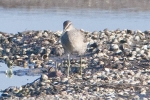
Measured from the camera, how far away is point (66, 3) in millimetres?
32219

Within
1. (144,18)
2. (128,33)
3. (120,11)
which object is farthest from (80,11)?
(128,33)

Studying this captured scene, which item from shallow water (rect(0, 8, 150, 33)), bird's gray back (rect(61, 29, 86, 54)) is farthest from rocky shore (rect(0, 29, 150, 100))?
shallow water (rect(0, 8, 150, 33))

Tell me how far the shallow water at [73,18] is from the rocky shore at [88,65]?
Result: 4505 millimetres

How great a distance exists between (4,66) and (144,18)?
1245cm

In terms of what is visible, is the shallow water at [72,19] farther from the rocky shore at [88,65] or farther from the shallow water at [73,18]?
the rocky shore at [88,65]

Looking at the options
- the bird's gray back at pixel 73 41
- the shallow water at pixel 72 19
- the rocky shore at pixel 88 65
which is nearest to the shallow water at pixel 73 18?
the shallow water at pixel 72 19

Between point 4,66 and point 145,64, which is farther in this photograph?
point 4,66

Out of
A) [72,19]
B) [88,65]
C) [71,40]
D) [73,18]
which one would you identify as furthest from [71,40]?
[73,18]

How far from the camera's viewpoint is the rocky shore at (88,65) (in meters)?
10.1

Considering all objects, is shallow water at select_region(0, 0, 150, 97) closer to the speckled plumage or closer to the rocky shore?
the rocky shore

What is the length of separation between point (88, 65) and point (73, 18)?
12198 millimetres

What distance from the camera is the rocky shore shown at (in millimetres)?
10148

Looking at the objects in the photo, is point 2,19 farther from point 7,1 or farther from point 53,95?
point 53,95

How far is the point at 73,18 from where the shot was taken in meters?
25.0
